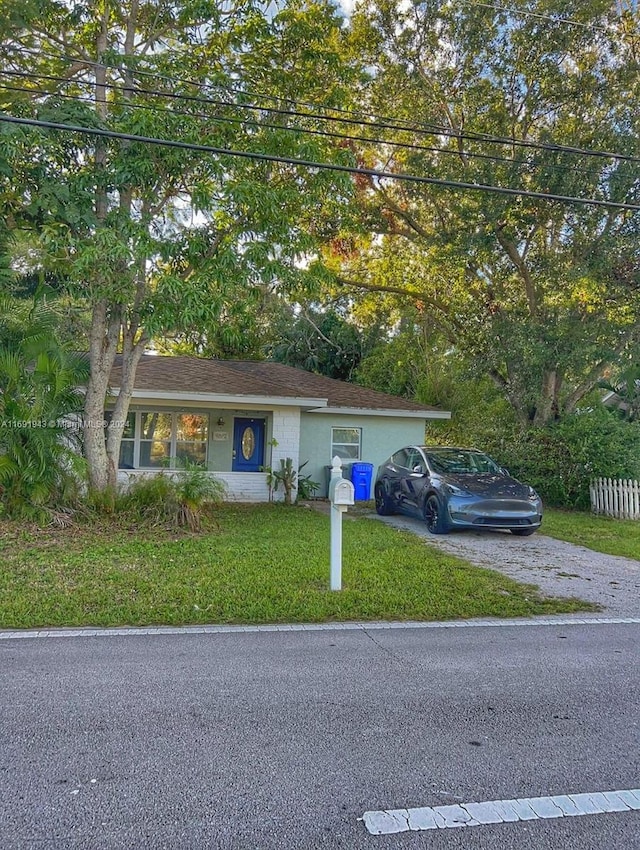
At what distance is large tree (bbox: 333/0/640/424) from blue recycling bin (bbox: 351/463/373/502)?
5.01 metres

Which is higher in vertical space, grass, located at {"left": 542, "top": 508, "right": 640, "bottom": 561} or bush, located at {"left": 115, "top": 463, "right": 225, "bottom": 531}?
bush, located at {"left": 115, "top": 463, "right": 225, "bottom": 531}

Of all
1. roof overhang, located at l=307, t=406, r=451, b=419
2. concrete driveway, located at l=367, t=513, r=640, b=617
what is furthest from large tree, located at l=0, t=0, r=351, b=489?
roof overhang, located at l=307, t=406, r=451, b=419

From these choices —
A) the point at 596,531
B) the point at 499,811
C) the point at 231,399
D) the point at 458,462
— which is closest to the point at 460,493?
the point at 458,462

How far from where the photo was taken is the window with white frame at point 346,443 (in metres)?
16.8

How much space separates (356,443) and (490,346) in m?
4.81

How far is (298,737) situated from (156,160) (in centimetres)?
860

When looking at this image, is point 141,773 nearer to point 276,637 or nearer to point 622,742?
point 276,637

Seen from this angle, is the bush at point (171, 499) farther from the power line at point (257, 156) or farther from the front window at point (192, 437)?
the power line at point (257, 156)

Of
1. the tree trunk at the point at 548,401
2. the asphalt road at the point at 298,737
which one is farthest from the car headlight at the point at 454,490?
the tree trunk at the point at 548,401

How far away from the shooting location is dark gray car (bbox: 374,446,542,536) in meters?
10.4

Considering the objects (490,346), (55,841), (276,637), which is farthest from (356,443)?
(55,841)

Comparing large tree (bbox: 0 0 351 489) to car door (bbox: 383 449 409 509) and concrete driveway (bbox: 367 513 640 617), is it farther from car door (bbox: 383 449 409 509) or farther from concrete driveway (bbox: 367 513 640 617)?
concrete driveway (bbox: 367 513 640 617)

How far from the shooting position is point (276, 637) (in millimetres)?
5371

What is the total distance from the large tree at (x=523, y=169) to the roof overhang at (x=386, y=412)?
241 cm
